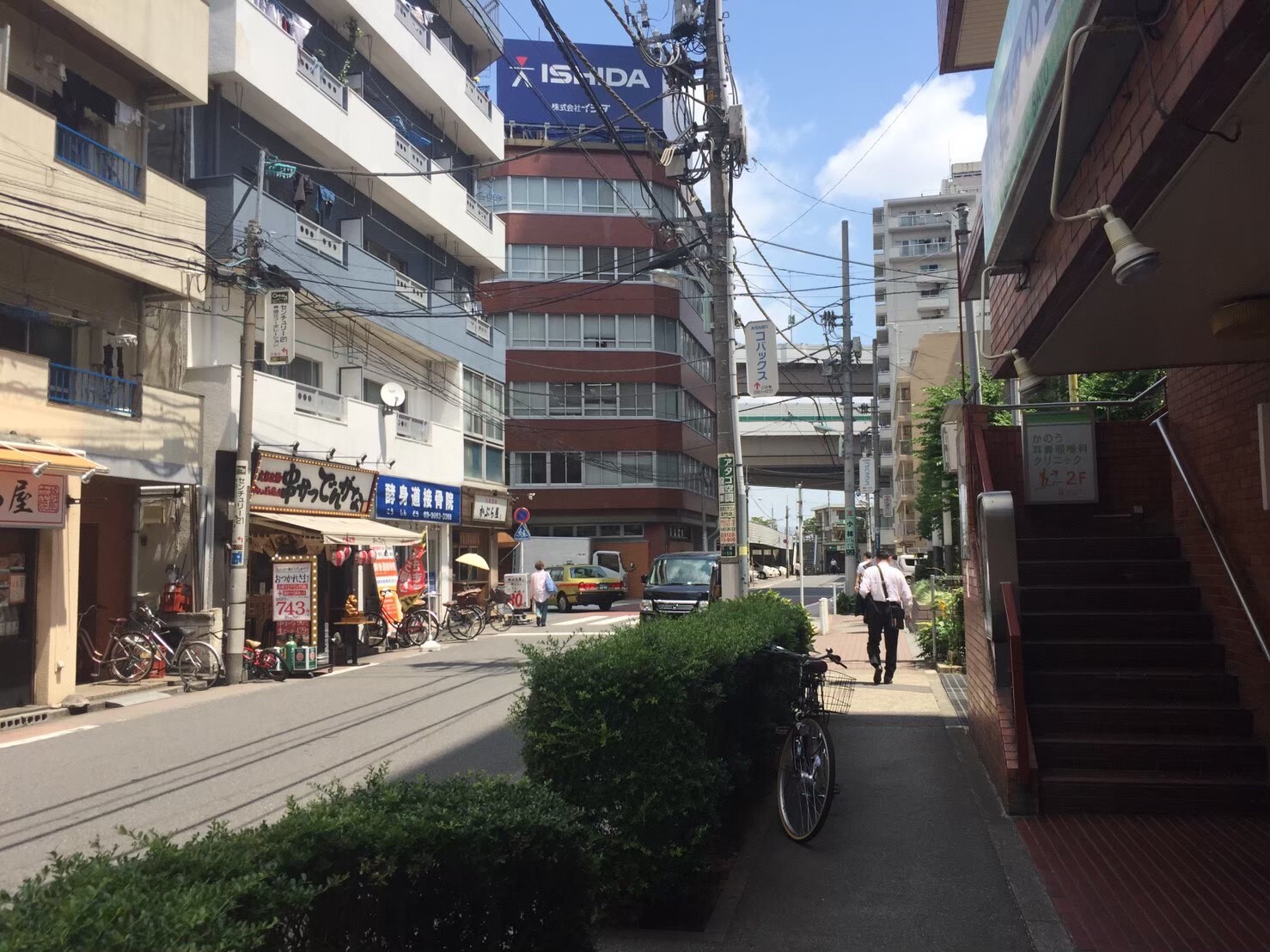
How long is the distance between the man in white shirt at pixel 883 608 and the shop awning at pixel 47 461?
10.3 metres

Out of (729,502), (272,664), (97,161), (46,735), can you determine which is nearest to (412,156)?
(97,161)

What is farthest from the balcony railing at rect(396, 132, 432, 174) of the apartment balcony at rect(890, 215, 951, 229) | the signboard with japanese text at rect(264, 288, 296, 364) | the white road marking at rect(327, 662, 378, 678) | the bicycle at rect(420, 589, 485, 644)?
the apartment balcony at rect(890, 215, 951, 229)

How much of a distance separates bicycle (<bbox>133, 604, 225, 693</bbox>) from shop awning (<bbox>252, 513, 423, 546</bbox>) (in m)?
3.25

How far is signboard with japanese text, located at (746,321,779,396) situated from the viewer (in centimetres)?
1898

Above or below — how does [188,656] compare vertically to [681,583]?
below

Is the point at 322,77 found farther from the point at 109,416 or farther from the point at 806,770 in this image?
the point at 806,770

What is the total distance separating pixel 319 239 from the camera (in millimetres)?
21750

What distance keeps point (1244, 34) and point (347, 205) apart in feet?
75.4

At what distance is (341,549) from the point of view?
21.2 metres

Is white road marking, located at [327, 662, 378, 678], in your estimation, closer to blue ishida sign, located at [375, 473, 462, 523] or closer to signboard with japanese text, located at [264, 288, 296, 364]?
blue ishida sign, located at [375, 473, 462, 523]

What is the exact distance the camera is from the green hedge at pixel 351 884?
231 centimetres

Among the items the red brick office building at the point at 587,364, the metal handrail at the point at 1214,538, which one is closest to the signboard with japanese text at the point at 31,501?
the metal handrail at the point at 1214,538

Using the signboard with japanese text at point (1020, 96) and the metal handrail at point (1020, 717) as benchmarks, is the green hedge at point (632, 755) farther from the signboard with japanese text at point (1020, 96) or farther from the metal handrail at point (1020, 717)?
the signboard with japanese text at point (1020, 96)

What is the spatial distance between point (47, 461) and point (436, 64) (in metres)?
17.8
